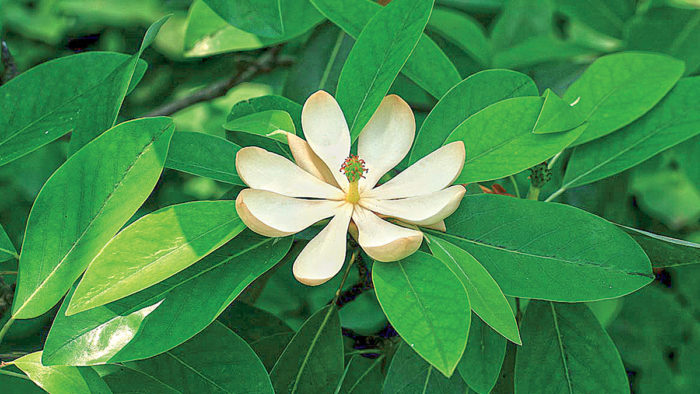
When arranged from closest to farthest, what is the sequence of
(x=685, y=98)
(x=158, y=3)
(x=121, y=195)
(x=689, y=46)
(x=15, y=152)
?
1. (x=121, y=195)
2. (x=15, y=152)
3. (x=685, y=98)
4. (x=689, y=46)
5. (x=158, y=3)

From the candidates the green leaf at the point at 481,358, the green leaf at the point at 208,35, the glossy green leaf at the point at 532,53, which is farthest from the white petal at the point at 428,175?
the glossy green leaf at the point at 532,53

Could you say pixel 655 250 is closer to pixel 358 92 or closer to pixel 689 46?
pixel 358 92

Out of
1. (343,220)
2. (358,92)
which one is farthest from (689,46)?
(343,220)

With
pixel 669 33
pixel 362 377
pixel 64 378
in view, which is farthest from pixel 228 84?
pixel 669 33

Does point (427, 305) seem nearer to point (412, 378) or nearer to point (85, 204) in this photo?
point (412, 378)

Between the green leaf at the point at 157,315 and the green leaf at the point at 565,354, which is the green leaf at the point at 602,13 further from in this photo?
the green leaf at the point at 157,315

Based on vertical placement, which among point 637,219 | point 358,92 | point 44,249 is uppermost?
point 637,219

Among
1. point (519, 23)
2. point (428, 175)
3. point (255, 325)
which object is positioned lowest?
point (255, 325)
